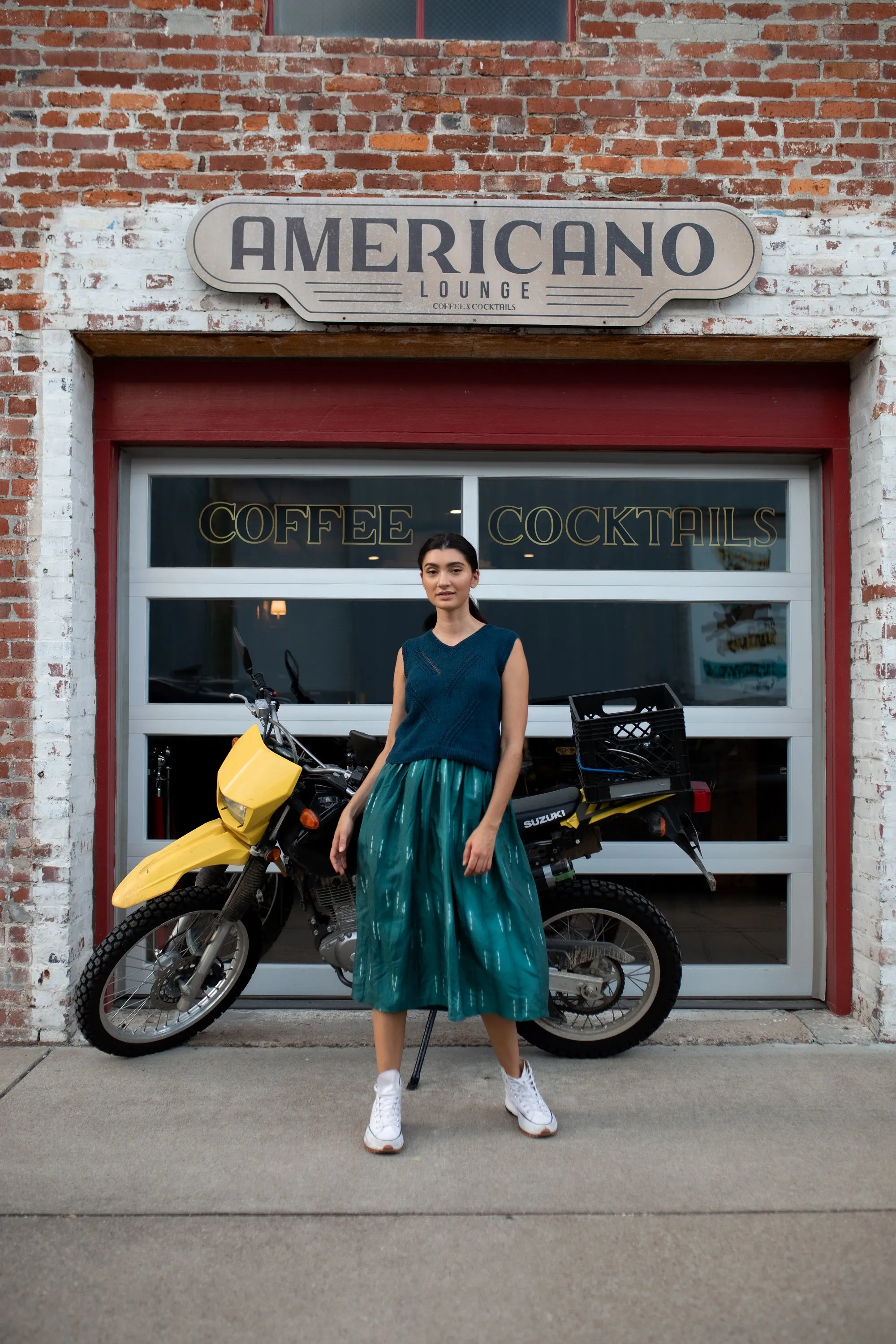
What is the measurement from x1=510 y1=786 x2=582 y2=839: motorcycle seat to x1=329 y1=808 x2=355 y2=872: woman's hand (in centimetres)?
67

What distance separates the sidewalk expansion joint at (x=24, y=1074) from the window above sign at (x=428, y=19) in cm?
424

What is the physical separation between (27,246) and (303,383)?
1.19 metres

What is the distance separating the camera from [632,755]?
3381 millimetres

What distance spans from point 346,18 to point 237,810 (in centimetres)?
337

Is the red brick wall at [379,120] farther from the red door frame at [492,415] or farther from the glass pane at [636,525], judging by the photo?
the glass pane at [636,525]

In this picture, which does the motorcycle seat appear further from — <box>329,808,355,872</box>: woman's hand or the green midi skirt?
<box>329,808,355,872</box>: woman's hand

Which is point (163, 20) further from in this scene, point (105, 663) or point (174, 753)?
point (174, 753)

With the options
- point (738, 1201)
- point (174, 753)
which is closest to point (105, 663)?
point (174, 753)

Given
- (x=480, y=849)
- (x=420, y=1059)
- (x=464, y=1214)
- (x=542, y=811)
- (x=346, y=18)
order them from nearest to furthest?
(x=464, y=1214), (x=480, y=849), (x=420, y=1059), (x=542, y=811), (x=346, y=18)

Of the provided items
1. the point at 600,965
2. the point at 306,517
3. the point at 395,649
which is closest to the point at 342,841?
the point at 600,965

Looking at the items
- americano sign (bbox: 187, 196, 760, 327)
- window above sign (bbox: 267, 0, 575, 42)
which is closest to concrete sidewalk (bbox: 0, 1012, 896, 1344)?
americano sign (bbox: 187, 196, 760, 327)

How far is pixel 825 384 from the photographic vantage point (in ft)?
13.3

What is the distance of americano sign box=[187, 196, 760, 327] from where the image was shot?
3.69 metres

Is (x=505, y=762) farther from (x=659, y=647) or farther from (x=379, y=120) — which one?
(x=379, y=120)
